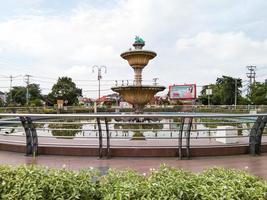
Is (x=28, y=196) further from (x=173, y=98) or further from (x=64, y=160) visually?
(x=173, y=98)

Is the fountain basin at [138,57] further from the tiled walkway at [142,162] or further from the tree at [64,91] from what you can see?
the tree at [64,91]

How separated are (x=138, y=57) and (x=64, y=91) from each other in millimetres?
68731

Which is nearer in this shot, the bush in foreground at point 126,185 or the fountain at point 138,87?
the bush in foreground at point 126,185

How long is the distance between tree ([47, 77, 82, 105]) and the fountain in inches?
2617

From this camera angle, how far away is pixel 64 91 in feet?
266

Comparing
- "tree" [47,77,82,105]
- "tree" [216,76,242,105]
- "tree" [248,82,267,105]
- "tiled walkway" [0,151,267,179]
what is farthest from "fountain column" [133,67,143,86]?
"tree" [47,77,82,105]

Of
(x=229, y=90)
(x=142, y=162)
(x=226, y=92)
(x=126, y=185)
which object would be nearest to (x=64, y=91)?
(x=226, y=92)

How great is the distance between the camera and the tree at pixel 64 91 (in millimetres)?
81062

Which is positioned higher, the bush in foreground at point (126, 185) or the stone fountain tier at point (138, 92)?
the stone fountain tier at point (138, 92)

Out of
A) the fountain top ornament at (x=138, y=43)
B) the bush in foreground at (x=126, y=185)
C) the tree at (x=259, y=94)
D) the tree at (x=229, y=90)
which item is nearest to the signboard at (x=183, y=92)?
the tree at (x=259, y=94)

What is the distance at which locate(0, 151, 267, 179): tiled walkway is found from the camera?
4800 mm

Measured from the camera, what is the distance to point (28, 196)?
229cm

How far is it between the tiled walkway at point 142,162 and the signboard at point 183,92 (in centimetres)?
5897

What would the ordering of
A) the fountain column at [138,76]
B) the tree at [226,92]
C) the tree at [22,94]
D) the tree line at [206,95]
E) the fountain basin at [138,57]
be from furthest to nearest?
the tree at [22,94], the tree at [226,92], the tree line at [206,95], the fountain column at [138,76], the fountain basin at [138,57]
